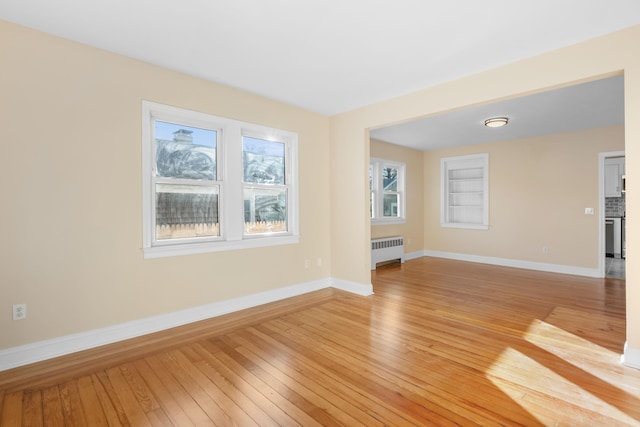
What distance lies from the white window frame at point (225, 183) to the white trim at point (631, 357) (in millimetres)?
3508

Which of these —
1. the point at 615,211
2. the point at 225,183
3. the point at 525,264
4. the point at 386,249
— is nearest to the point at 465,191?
the point at 525,264

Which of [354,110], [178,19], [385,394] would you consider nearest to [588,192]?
[354,110]

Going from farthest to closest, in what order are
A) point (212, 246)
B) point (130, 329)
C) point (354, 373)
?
point (212, 246), point (130, 329), point (354, 373)

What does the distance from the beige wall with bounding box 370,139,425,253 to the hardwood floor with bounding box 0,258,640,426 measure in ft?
10.9

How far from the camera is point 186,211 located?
11.2ft

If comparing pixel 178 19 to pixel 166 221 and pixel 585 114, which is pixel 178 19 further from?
pixel 585 114

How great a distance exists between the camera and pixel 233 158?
12.2 ft

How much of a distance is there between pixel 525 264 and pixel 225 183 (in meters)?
6.14

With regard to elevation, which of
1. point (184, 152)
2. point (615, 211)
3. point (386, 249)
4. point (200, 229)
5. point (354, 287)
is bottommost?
point (354, 287)

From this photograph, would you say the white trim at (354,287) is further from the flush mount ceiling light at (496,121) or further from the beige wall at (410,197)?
the flush mount ceiling light at (496,121)

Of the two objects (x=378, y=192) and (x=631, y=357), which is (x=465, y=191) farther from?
(x=631, y=357)

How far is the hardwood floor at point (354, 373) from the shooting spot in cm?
184

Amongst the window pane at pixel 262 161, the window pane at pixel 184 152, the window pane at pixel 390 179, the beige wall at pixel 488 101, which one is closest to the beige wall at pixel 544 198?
the beige wall at pixel 488 101

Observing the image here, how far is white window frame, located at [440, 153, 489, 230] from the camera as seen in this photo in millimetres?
6852
